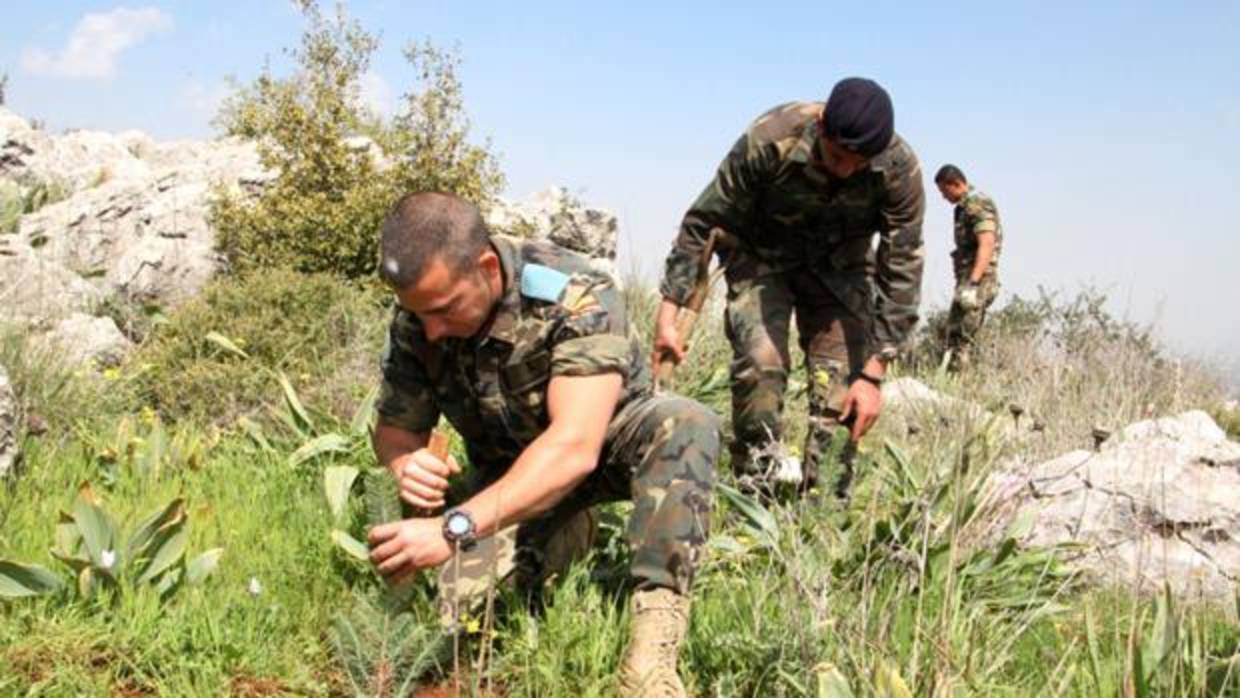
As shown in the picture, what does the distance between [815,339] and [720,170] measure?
77 centimetres

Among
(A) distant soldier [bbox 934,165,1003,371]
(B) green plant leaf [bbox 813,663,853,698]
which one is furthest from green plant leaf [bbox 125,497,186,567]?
(A) distant soldier [bbox 934,165,1003,371]

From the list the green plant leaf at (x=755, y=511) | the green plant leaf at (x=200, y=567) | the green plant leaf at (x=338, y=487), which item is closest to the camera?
the green plant leaf at (x=200, y=567)

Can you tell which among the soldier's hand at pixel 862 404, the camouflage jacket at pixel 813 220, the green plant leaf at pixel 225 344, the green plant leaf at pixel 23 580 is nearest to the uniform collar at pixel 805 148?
the camouflage jacket at pixel 813 220

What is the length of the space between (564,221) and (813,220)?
457 centimetres

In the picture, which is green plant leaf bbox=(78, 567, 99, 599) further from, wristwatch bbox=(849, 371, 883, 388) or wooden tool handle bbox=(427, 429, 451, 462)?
wristwatch bbox=(849, 371, 883, 388)

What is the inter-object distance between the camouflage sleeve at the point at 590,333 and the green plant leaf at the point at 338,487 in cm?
102

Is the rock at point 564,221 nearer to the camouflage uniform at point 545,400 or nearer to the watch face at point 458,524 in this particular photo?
the camouflage uniform at point 545,400

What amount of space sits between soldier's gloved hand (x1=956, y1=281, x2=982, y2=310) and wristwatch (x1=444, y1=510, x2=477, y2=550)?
9.13 m

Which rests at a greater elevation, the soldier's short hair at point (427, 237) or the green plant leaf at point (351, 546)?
the soldier's short hair at point (427, 237)

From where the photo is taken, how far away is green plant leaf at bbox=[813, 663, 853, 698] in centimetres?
219

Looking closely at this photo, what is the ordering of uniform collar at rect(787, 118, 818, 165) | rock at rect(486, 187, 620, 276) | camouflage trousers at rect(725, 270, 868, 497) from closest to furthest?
uniform collar at rect(787, 118, 818, 165) → camouflage trousers at rect(725, 270, 868, 497) → rock at rect(486, 187, 620, 276)

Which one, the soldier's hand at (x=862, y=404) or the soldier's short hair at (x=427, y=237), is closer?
the soldier's short hair at (x=427, y=237)

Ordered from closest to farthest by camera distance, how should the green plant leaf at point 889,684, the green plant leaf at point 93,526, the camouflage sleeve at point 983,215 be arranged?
the green plant leaf at point 889,684, the green plant leaf at point 93,526, the camouflage sleeve at point 983,215

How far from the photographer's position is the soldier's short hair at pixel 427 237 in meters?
2.75
